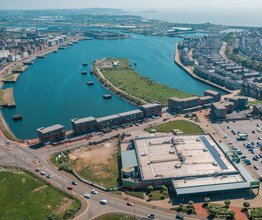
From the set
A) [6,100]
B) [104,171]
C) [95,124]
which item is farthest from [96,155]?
[6,100]

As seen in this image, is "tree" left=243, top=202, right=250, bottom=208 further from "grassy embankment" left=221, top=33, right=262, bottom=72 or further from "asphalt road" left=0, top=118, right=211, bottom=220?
"grassy embankment" left=221, top=33, right=262, bottom=72

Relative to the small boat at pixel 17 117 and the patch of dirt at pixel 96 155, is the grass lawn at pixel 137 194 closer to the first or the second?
the patch of dirt at pixel 96 155

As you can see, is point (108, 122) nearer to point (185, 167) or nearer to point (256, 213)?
point (185, 167)

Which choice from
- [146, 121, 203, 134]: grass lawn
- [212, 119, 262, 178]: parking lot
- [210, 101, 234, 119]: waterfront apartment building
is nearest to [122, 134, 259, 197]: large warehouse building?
[212, 119, 262, 178]: parking lot

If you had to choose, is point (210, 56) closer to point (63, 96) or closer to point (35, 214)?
point (63, 96)

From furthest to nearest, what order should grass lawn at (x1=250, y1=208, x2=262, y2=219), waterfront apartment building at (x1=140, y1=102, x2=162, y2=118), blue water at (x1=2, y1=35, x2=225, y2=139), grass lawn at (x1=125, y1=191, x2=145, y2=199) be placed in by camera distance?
blue water at (x1=2, y1=35, x2=225, y2=139)
waterfront apartment building at (x1=140, y1=102, x2=162, y2=118)
grass lawn at (x1=125, y1=191, x2=145, y2=199)
grass lawn at (x1=250, y1=208, x2=262, y2=219)

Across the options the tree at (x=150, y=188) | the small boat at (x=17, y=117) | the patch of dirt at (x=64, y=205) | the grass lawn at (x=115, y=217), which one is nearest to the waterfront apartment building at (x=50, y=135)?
the small boat at (x=17, y=117)

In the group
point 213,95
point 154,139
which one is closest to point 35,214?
point 154,139
